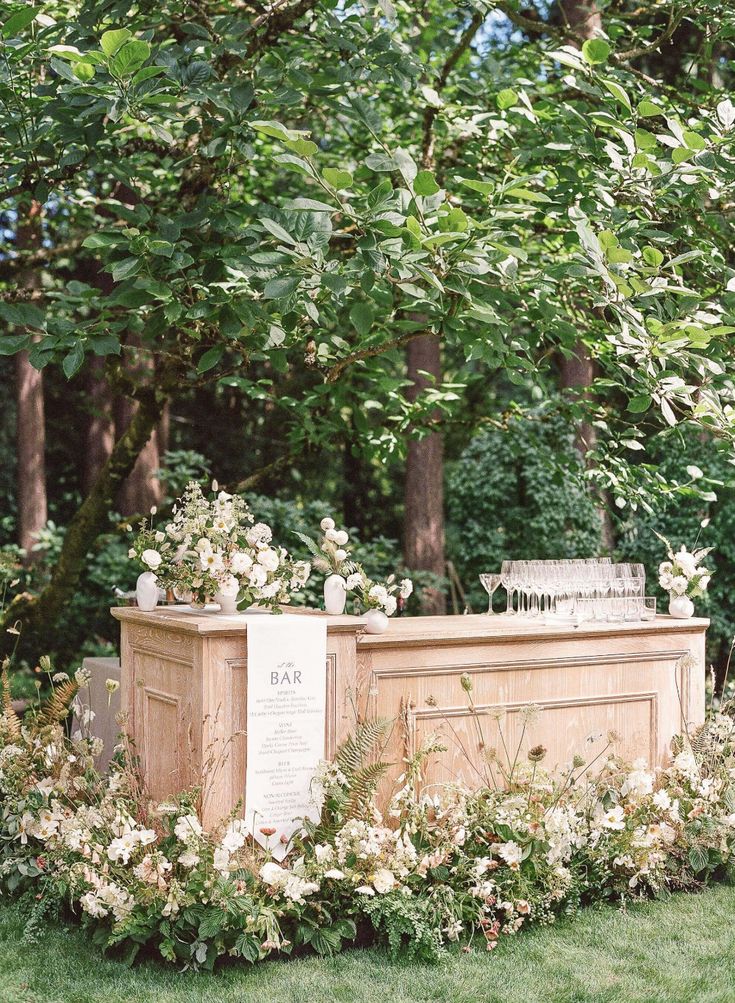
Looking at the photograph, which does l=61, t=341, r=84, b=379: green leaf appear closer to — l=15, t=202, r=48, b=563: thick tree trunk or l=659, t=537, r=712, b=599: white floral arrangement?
l=659, t=537, r=712, b=599: white floral arrangement

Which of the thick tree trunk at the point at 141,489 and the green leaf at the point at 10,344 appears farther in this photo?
the thick tree trunk at the point at 141,489

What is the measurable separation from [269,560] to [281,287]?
4.38 feet

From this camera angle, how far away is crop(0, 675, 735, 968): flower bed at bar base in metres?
3.60

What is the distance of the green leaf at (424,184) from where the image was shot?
3.09m

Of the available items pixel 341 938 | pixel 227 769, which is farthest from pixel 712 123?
pixel 341 938

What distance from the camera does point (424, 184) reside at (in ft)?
10.2

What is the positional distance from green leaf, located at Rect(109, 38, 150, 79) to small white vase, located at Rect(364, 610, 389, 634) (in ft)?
7.41

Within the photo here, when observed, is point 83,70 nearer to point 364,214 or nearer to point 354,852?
point 364,214

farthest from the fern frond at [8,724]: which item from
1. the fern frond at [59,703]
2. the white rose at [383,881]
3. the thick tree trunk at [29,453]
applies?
the thick tree trunk at [29,453]

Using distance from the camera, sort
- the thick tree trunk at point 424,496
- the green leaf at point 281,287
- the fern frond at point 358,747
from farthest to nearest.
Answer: the thick tree trunk at point 424,496, the fern frond at point 358,747, the green leaf at point 281,287

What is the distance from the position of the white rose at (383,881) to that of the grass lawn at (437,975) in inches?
9.3

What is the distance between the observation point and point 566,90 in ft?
18.6

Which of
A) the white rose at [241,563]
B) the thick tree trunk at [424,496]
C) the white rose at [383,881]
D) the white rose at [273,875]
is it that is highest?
the thick tree trunk at [424,496]

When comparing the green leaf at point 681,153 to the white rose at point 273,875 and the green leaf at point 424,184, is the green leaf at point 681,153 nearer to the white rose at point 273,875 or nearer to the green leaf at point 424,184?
the green leaf at point 424,184
